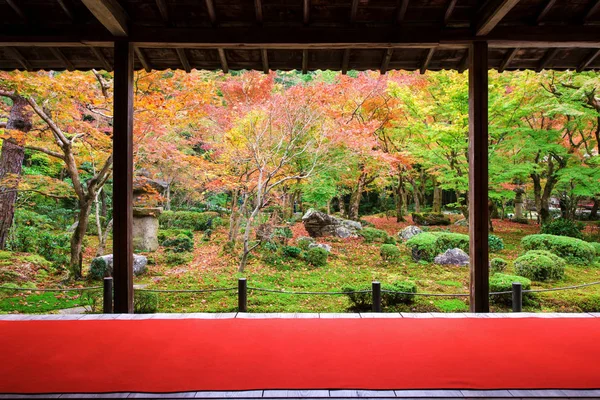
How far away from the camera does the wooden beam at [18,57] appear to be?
155 inches

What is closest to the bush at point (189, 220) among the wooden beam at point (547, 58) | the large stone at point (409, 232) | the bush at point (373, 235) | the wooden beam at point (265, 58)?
the bush at point (373, 235)

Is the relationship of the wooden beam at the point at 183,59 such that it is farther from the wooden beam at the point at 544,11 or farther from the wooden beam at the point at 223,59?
the wooden beam at the point at 544,11

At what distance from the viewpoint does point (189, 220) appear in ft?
40.3

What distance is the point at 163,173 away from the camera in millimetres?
11445

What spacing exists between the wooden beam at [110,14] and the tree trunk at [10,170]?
568cm

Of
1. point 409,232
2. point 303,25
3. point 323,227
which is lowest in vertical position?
point 409,232

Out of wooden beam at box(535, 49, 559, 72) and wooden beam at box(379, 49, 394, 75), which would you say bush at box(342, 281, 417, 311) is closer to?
wooden beam at box(379, 49, 394, 75)

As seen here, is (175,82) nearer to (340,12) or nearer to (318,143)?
(318,143)

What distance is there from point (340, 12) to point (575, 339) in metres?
3.66

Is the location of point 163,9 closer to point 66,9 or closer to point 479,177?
point 66,9

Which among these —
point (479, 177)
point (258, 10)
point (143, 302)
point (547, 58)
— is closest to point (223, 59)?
point (258, 10)

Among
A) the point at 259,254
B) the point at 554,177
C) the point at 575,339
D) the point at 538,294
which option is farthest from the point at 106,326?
the point at 554,177

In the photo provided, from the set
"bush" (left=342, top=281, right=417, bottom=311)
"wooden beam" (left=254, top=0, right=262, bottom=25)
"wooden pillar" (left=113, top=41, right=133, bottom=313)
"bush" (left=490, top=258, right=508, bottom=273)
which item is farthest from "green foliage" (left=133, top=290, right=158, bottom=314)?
"bush" (left=490, top=258, right=508, bottom=273)

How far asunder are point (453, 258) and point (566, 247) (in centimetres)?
266
